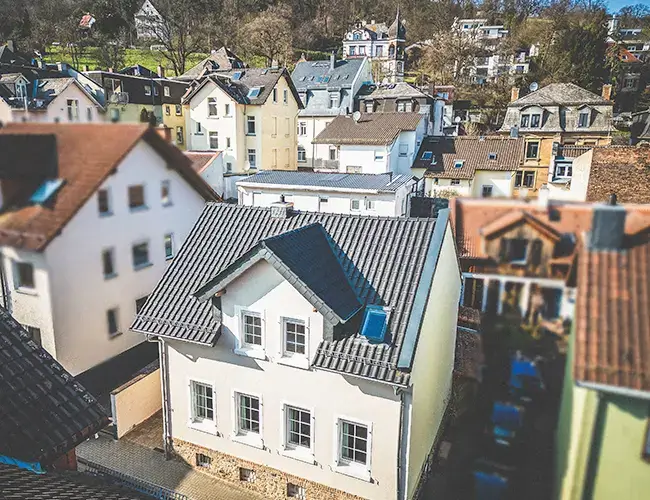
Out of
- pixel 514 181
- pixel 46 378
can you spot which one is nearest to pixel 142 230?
pixel 514 181

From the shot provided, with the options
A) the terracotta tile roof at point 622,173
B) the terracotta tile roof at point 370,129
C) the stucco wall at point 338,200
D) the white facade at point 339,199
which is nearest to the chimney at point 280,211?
the terracotta tile roof at point 622,173

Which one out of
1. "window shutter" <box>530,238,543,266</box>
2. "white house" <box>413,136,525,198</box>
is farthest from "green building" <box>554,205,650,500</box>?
"white house" <box>413,136,525,198</box>

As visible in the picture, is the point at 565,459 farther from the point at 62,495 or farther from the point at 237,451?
the point at 237,451

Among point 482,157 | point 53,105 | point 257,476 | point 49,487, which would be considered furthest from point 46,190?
point 257,476

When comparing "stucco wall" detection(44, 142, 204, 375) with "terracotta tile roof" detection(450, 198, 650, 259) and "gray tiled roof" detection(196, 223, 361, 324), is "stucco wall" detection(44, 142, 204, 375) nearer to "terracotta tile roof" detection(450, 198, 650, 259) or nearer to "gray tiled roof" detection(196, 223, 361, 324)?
"terracotta tile roof" detection(450, 198, 650, 259)

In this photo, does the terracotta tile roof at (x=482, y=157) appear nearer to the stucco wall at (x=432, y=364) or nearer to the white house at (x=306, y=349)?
the stucco wall at (x=432, y=364)

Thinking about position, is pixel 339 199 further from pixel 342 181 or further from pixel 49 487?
pixel 49 487

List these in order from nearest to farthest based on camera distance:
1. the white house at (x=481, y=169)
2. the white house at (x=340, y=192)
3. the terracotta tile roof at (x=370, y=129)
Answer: the white house at (x=481, y=169)
the white house at (x=340, y=192)
the terracotta tile roof at (x=370, y=129)
